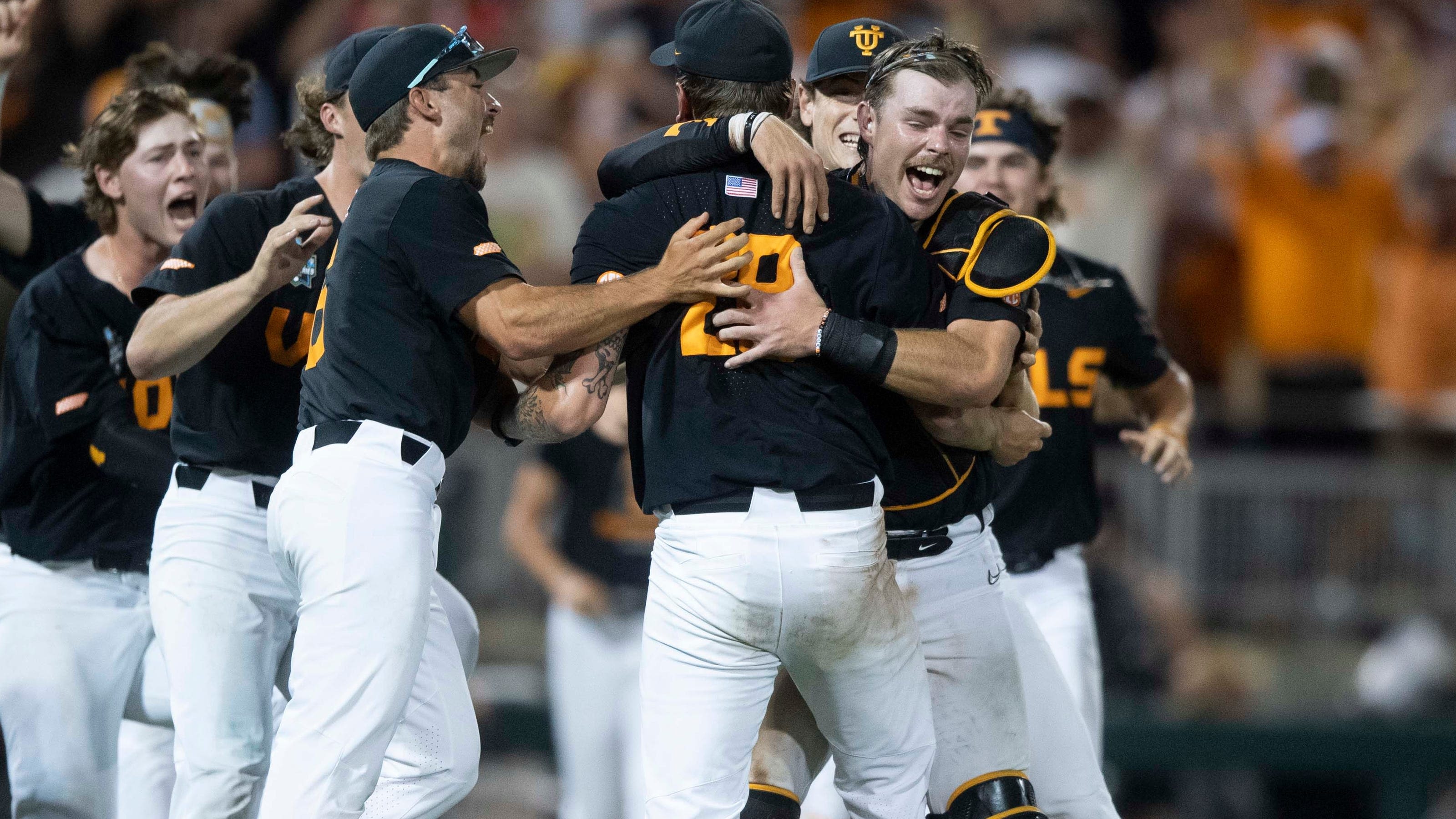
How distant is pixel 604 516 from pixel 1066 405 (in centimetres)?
332

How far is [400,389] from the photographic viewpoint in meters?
4.04

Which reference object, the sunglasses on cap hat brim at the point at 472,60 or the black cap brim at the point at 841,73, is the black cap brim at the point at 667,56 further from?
the black cap brim at the point at 841,73

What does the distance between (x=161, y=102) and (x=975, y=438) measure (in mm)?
2834

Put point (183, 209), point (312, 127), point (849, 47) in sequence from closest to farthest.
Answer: point (849, 47)
point (312, 127)
point (183, 209)

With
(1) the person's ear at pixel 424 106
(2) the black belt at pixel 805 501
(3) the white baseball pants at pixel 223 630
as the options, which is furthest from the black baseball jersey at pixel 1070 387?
(1) the person's ear at pixel 424 106

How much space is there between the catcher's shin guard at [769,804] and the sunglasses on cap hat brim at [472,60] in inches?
79.2

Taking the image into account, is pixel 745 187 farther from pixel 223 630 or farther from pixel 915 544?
pixel 223 630

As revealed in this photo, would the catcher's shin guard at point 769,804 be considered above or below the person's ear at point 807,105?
below

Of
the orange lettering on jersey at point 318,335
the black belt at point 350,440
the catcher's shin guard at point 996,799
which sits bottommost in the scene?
the catcher's shin guard at point 996,799

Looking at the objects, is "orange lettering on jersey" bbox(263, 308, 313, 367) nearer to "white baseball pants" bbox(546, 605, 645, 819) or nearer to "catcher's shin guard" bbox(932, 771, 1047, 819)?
"catcher's shin guard" bbox(932, 771, 1047, 819)

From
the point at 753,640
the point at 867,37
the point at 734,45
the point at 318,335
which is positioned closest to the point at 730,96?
the point at 734,45

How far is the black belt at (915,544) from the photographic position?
436 cm

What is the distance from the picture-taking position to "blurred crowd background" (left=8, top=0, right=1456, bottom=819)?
29.0ft

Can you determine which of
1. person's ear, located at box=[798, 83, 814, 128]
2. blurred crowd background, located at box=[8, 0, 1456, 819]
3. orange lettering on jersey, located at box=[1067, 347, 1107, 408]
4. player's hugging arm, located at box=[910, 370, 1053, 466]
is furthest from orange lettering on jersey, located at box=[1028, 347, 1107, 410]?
blurred crowd background, located at box=[8, 0, 1456, 819]
